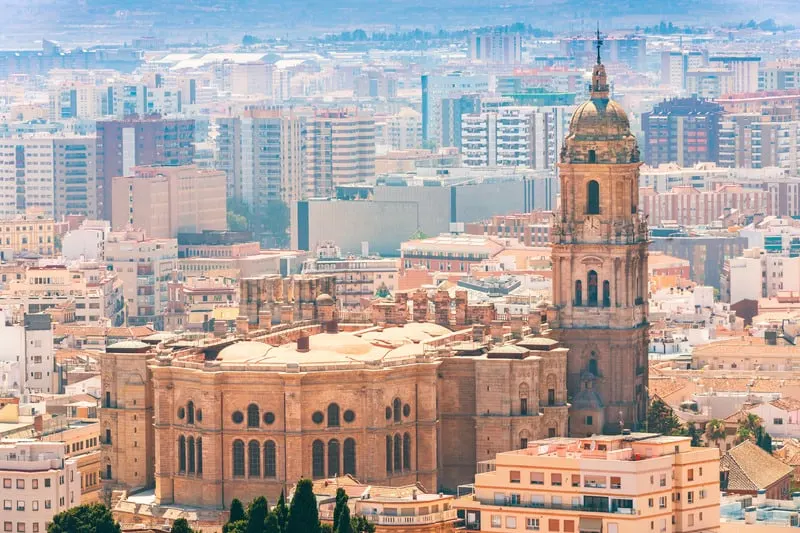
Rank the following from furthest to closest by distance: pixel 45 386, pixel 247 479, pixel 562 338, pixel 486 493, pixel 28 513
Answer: pixel 45 386
pixel 562 338
pixel 247 479
pixel 28 513
pixel 486 493

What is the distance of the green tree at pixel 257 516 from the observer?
109 meters

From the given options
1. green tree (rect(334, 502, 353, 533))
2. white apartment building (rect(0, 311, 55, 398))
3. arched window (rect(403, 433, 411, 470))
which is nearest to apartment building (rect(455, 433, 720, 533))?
green tree (rect(334, 502, 353, 533))

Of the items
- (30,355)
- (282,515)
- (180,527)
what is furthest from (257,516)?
(30,355)

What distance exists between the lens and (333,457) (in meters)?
128

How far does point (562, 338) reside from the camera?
144125 millimetres

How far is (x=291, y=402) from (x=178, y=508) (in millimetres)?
4776

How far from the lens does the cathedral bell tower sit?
473 ft

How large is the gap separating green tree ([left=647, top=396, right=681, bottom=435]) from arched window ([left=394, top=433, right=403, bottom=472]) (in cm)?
1473

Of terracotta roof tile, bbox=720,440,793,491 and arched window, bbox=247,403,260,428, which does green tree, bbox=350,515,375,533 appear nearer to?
arched window, bbox=247,403,260,428

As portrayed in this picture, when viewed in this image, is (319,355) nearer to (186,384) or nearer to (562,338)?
(186,384)

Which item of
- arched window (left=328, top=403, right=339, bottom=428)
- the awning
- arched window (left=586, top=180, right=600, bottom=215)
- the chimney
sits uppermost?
arched window (left=586, top=180, right=600, bottom=215)

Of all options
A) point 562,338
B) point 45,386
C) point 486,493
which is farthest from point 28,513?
point 45,386

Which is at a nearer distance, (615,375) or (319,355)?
(319,355)

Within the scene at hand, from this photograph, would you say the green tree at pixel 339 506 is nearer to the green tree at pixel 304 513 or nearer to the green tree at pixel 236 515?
the green tree at pixel 304 513
